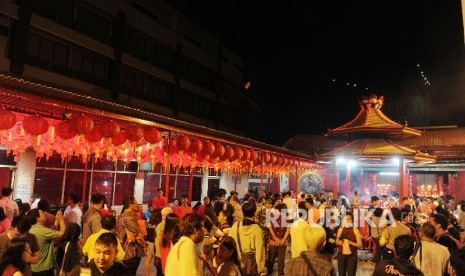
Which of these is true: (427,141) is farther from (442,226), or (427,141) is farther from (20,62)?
(20,62)

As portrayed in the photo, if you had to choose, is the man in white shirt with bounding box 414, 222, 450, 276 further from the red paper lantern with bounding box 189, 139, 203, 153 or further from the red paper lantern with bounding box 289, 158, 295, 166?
the red paper lantern with bounding box 289, 158, 295, 166

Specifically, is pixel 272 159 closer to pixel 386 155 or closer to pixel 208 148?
pixel 386 155

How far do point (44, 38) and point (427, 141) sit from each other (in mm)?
22765

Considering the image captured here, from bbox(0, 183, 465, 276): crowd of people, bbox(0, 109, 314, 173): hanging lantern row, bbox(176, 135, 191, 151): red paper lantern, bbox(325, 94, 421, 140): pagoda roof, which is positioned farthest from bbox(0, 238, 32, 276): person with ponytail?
bbox(325, 94, 421, 140): pagoda roof

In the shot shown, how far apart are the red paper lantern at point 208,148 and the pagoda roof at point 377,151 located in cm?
859

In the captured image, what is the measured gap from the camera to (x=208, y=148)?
10672mm

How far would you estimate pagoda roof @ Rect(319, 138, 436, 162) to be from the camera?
15.9m

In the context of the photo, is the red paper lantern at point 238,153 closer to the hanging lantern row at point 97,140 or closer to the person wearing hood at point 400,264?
the hanging lantern row at point 97,140

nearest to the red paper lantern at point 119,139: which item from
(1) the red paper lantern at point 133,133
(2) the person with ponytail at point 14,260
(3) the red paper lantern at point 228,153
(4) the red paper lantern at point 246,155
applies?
(1) the red paper lantern at point 133,133

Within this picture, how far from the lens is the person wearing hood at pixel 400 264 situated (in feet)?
12.4

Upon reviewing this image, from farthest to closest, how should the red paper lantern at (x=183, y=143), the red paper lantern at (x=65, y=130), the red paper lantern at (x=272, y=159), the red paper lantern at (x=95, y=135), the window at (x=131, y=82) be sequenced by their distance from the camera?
the window at (x=131, y=82) → the red paper lantern at (x=272, y=159) → the red paper lantern at (x=183, y=143) → the red paper lantern at (x=95, y=135) → the red paper lantern at (x=65, y=130)

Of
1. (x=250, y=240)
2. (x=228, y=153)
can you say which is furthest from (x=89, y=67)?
(x=250, y=240)

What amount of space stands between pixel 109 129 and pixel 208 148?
3.72 metres

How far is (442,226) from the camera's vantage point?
5746mm
